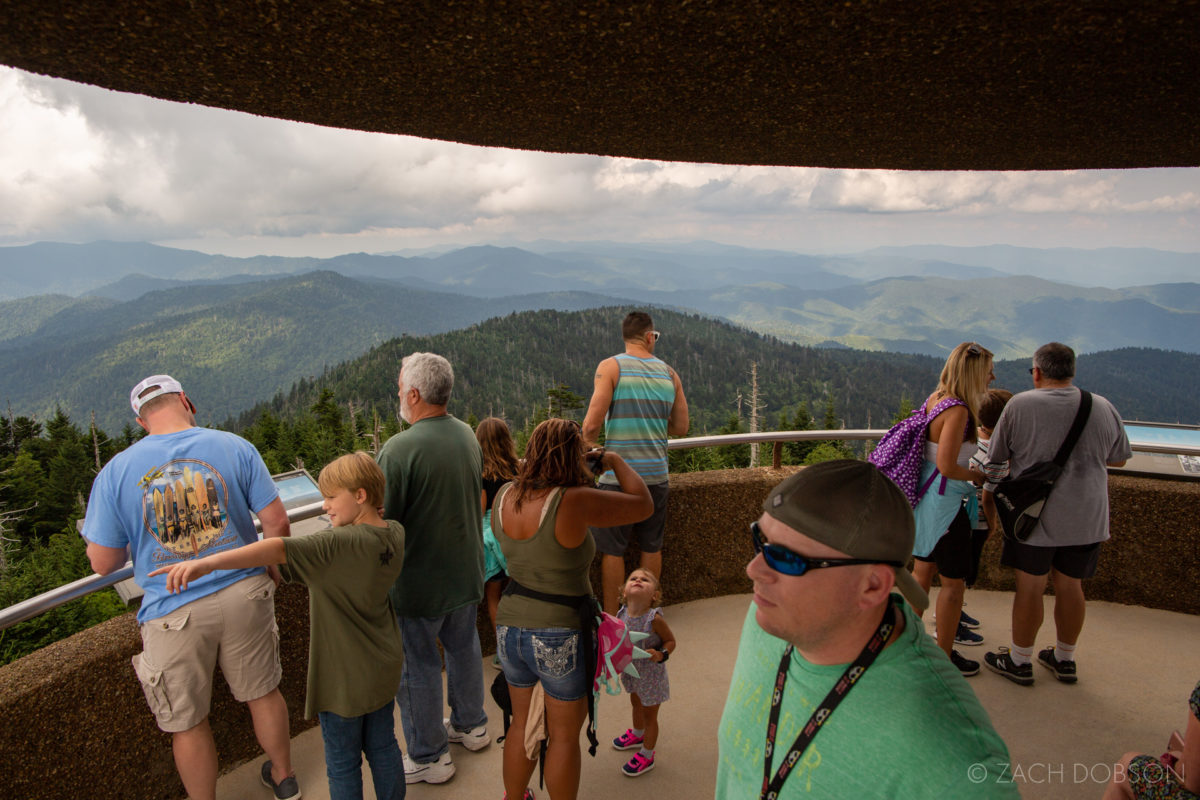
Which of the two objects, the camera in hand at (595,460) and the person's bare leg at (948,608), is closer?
the camera in hand at (595,460)

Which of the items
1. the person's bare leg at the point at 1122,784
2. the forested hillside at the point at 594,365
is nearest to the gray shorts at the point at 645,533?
the person's bare leg at the point at 1122,784

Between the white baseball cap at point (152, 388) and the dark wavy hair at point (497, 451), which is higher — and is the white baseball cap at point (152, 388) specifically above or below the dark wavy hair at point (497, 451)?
above

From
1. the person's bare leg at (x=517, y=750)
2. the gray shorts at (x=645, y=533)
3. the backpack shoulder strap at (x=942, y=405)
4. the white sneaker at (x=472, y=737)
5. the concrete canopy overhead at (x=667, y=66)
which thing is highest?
the concrete canopy overhead at (x=667, y=66)

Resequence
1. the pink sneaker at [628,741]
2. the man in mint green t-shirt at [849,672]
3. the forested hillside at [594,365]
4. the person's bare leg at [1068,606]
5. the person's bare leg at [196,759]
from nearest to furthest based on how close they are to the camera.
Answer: the man in mint green t-shirt at [849,672] < the person's bare leg at [196,759] < the pink sneaker at [628,741] < the person's bare leg at [1068,606] < the forested hillside at [594,365]

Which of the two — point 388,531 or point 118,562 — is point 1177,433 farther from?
point 118,562

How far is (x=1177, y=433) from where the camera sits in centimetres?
521

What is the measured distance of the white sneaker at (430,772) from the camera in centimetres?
320

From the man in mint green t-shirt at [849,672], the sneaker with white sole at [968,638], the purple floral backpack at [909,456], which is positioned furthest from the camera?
the sneaker with white sole at [968,638]

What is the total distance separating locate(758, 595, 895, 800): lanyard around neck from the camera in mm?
1157

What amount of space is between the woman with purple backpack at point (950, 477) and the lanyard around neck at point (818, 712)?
8.44 ft

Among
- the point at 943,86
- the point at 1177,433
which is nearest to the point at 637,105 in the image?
the point at 943,86

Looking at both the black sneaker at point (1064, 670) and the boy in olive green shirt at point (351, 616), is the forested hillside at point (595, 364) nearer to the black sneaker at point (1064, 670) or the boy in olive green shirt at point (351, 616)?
the black sneaker at point (1064, 670)

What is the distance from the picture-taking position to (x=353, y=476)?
2.57m

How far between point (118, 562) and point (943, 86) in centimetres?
307
